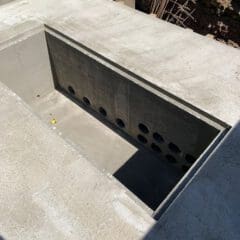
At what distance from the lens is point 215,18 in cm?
861

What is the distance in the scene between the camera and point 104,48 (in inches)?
194

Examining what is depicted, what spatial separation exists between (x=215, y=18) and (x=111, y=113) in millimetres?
4777

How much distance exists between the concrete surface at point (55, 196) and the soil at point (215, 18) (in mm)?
6376

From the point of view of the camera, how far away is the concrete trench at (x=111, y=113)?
4.39 m

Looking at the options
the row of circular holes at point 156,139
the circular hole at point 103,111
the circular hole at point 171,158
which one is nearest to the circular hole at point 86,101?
the row of circular holes at point 156,139

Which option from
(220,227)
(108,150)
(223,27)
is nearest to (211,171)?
(220,227)

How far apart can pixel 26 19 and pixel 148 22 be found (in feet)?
6.77

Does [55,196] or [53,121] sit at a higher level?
[55,196]

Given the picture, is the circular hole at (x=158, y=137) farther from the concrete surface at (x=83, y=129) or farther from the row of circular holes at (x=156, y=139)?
the concrete surface at (x=83, y=129)

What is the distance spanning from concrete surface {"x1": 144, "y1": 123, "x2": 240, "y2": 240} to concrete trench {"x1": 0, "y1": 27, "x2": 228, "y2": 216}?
0.61 metres

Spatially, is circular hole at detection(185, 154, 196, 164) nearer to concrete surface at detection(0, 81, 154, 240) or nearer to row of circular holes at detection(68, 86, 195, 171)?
row of circular holes at detection(68, 86, 195, 171)

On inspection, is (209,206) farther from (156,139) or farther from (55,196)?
(156,139)

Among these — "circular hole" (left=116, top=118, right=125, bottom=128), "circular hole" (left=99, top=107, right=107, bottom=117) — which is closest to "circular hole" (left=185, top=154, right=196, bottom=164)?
"circular hole" (left=116, top=118, right=125, bottom=128)

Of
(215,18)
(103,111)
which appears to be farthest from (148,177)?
(215,18)
